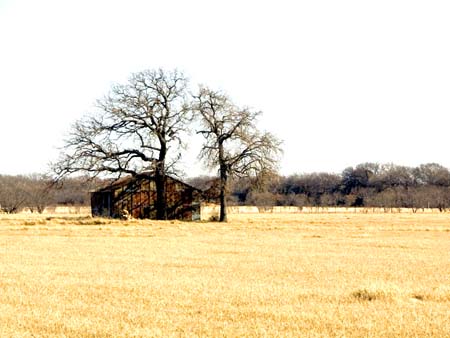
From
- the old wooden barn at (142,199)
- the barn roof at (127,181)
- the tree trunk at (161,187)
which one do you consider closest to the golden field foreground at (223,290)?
Result: the tree trunk at (161,187)

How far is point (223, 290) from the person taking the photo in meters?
15.8

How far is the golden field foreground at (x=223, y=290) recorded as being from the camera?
1136 centimetres

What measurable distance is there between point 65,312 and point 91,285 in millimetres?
3820

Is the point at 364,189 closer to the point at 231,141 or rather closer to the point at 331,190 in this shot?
the point at 331,190

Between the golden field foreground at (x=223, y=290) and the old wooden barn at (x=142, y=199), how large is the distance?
28.2m

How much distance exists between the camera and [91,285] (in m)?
16.6

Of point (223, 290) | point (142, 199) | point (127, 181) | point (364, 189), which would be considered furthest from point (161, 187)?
point (364, 189)

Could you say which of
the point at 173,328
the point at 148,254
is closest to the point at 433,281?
the point at 173,328

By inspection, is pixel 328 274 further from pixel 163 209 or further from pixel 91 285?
pixel 163 209

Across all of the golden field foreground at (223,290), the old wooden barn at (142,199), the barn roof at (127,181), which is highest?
the barn roof at (127,181)

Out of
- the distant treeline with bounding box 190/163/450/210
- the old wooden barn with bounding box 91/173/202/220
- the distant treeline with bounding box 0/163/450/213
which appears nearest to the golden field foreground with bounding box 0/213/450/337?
the old wooden barn with bounding box 91/173/202/220

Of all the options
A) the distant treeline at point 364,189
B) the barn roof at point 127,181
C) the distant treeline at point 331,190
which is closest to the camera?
the barn roof at point 127,181

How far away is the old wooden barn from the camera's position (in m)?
60.6

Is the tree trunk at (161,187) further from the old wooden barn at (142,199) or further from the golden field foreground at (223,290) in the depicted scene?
the golden field foreground at (223,290)
